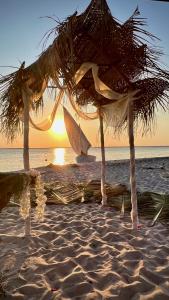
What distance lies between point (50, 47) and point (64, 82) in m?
0.73

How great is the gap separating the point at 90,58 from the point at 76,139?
1459cm

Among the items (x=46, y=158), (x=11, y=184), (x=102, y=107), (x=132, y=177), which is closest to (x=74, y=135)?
(x=102, y=107)

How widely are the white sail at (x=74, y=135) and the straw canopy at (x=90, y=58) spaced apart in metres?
8.27

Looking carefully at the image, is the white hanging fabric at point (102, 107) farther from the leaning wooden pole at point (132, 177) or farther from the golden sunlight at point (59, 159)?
the golden sunlight at point (59, 159)

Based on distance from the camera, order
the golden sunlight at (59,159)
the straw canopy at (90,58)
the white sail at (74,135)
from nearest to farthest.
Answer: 1. the straw canopy at (90,58)
2. the white sail at (74,135)
3. the golden sunlight at (59,159)

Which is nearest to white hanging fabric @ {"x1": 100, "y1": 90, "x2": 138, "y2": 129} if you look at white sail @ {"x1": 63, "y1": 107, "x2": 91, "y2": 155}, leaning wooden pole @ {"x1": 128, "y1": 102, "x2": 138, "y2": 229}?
leaning wooden pole @ {"x1": 128, "y1": 102, "x2": 138, "y2": 229}

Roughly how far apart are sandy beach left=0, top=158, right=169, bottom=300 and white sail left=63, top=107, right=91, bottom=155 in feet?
28.0

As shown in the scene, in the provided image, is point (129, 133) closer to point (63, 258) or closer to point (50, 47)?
point (50, 47)

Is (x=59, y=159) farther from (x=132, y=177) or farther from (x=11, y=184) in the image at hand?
(x=11, y=184)

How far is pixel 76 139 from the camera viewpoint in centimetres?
2083

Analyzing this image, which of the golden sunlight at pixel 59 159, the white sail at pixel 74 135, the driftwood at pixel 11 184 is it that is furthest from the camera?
the golden sunlight at pixel 59 159

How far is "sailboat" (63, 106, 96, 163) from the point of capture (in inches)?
602

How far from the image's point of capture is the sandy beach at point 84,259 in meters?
3.72

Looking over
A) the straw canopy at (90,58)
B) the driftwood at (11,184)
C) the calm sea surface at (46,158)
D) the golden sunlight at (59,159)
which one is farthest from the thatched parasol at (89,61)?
the golden sunlight at (59,159)
